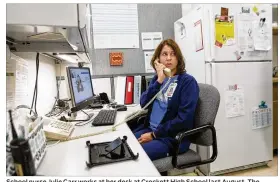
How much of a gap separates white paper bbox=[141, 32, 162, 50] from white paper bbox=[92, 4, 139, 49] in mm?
74

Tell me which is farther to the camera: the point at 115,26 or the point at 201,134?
the point at 115,26

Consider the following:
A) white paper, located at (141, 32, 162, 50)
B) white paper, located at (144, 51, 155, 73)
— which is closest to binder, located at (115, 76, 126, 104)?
white paper, located at (144, 51, 155, 73)

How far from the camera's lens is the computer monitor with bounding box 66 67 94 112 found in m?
0.98

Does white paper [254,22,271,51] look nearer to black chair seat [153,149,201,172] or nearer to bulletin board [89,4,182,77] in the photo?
bulletin board [89,4,182,77]

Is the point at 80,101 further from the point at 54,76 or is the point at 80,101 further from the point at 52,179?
the point at 54,76

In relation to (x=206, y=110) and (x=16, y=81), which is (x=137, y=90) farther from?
(x=16, y=81)

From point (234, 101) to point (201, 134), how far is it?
2.05ft

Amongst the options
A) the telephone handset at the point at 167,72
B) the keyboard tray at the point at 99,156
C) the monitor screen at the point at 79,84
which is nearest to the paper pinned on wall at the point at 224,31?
the telephone handset at the point at 167,72

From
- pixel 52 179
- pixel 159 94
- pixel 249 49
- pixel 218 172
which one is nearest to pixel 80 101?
pixel 159 94

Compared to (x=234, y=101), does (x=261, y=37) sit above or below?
above

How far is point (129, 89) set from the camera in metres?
1.76

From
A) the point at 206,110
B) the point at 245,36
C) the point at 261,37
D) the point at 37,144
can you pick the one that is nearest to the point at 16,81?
the point at 37,144

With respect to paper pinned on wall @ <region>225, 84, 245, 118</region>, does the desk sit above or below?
below

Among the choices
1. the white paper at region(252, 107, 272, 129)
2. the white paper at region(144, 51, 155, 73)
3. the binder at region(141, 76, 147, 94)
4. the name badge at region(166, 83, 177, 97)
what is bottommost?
the white paper at region(252, 107, 272, 129)
